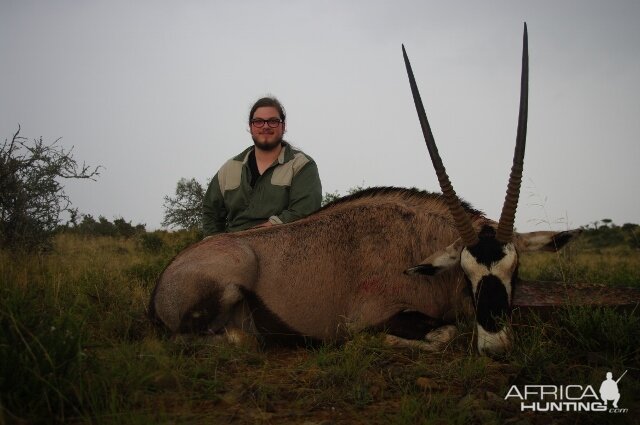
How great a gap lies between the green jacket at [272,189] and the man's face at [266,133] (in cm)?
15

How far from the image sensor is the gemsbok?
405cm

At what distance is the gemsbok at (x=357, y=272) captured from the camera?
13.3 feet

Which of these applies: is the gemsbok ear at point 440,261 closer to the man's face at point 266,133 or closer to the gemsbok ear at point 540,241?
the gemsbok ear at point 540,241

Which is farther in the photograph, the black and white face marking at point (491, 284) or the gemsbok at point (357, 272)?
the gemsbok at point (357, 272)

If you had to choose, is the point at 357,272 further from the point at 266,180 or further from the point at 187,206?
the point at 187,206

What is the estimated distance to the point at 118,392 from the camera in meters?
2.48

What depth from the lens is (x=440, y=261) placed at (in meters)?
4.15

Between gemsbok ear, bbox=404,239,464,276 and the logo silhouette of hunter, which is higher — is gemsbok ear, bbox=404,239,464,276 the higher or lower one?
the higher one

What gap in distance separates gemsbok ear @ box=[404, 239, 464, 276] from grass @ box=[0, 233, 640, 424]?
0.58 metres

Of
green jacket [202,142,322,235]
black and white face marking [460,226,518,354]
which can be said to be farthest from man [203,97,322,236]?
black and white face marking [460,226,518,354]

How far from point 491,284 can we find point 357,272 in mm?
1152

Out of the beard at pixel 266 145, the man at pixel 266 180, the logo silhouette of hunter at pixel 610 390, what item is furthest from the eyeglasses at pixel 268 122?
the logo silhouette of hunter at pixel 610 390

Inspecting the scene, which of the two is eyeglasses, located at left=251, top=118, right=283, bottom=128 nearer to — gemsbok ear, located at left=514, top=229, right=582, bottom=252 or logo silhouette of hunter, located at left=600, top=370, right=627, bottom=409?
gemsbok ear, located at left=514, top=229, right=582, bottom=252

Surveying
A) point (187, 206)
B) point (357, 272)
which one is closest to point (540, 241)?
point (357, 272)
